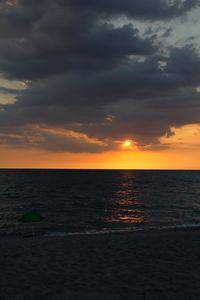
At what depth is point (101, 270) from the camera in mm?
14781

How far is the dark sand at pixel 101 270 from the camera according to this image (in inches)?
468

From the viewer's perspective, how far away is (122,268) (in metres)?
15.1

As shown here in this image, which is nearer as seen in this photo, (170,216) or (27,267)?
(27,267)

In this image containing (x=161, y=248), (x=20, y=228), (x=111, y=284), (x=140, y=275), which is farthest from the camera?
(x=20, y=228)

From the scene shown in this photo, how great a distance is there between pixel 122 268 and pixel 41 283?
3757 mm

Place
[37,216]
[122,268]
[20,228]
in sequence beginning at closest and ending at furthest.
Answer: [122,268] → [37,216] → [20,228]

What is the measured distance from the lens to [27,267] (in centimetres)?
1534

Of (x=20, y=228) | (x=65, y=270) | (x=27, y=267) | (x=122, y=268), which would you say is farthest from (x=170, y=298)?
(x=20, y=228)

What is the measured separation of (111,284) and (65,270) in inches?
106

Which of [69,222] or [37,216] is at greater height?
[37,216]

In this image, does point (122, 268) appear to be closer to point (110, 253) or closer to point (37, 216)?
point (110, 253)

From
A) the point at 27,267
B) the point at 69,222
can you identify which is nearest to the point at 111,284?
the point at 27,267

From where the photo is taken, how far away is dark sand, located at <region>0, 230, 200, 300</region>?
1190 cm

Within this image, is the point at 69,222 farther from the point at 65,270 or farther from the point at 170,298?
the point at 170,298
